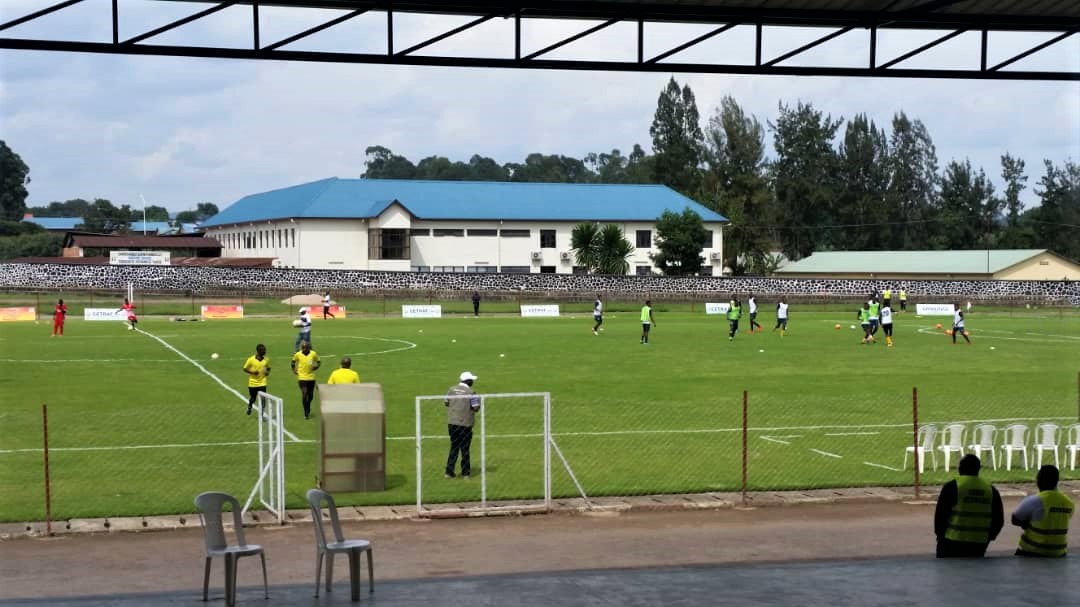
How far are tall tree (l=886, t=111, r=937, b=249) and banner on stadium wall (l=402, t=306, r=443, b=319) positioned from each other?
78738 millimetres

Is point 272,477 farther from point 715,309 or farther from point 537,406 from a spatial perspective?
point 715,309

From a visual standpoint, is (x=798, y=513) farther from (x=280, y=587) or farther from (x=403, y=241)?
(x=403, y=241)

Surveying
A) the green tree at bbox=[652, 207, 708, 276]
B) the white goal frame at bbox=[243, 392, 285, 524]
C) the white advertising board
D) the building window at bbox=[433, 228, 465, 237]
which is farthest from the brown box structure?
the green tree at bbox=[652, 207, 708, 276]

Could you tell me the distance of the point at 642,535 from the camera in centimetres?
1471

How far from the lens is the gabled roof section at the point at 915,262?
310 ft

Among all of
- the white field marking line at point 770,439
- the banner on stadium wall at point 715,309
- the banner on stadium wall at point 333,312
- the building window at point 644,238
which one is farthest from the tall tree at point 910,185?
the white field marking line at point 770,439

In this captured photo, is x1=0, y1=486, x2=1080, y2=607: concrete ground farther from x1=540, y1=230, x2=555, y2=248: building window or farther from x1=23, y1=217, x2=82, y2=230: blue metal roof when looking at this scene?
x1=23, y1=217, x2=82, y2=230: blue metal roof

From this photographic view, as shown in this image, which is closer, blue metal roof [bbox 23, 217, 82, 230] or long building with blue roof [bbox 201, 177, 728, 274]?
long building with blue roof [bbox 201, 177, 728, 274]

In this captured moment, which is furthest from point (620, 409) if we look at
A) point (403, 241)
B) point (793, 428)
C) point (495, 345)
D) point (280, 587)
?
point (403, 241)

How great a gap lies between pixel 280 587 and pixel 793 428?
1386cm

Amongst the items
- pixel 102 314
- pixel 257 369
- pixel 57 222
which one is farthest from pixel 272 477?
pixel 57 222

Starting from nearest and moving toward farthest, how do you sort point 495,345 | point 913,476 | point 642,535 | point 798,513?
point 642,535 → point 798,513 → point 913,476 → point 495,345

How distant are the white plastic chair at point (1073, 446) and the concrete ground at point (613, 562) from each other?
160 centimetres

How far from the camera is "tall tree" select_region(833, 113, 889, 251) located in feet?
424
